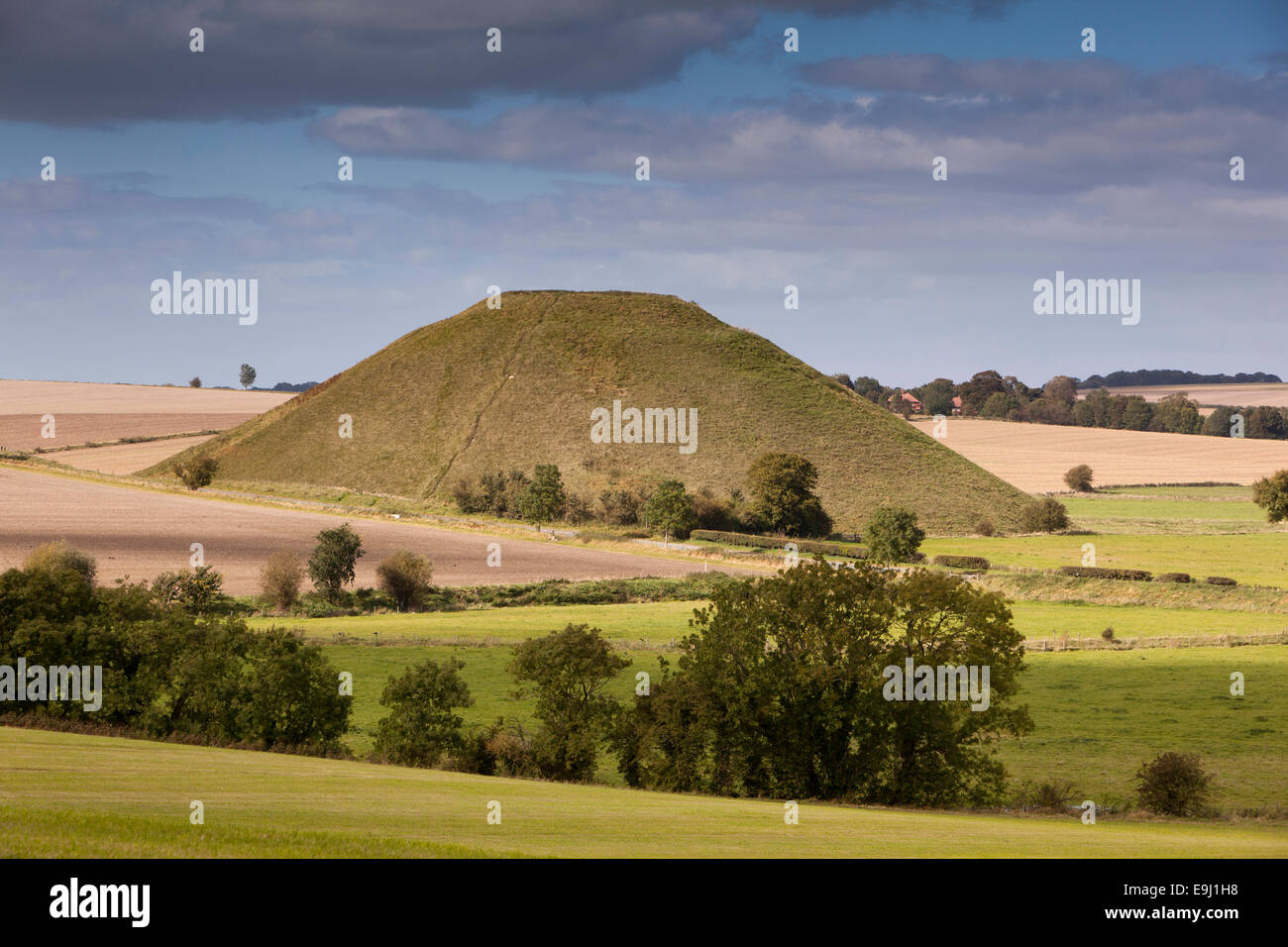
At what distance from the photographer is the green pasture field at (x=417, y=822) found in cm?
1522

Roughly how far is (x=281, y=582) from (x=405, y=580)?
7994 millimetres

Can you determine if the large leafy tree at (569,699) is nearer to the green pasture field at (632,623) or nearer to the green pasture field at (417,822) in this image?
the green pasture field at (417,822)

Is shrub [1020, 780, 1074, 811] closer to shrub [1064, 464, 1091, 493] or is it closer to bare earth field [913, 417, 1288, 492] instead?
bare earth field [913, 417, 1288, 492]

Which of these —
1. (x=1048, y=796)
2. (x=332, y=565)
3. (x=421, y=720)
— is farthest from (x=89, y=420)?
(x=1048, y=796)

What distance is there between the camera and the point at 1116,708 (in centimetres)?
4628

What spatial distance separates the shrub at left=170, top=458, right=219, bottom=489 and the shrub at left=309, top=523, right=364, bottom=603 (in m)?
63.1

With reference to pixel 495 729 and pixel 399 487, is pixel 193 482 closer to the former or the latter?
pixel 399 487

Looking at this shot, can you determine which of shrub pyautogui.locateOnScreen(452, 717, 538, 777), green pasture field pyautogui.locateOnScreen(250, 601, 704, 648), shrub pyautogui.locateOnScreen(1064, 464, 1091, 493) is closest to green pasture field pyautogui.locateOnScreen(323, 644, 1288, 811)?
shrub pyautogui.locateOnScreen(452, 717, 538, 777)

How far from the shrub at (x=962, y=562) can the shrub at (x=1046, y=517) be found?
31.7 m

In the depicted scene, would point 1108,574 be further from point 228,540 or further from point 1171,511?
point 228,540

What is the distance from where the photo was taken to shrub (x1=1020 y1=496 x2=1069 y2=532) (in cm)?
11788

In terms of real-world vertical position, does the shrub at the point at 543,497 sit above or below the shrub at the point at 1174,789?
above

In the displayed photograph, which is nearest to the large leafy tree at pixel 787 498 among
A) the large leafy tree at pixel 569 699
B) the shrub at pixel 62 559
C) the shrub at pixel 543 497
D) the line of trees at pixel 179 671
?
the shrub at pixel 543 497

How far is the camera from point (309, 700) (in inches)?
1473
